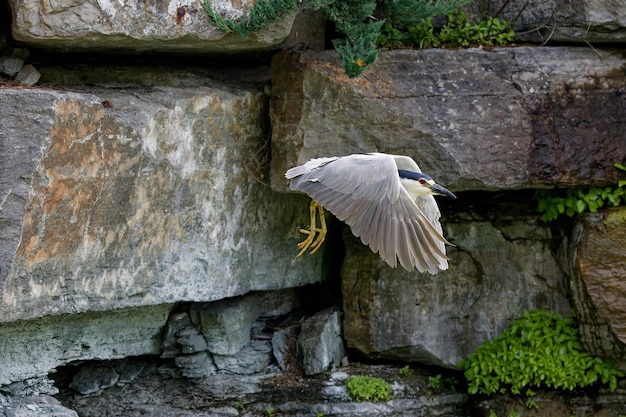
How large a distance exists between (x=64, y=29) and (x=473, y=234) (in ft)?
10.0

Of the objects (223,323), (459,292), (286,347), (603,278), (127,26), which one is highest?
(127,26)

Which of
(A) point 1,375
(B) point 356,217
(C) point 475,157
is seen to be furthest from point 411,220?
(A) point 1,375

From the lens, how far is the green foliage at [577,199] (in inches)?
218

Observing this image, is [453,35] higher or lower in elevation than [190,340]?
higher

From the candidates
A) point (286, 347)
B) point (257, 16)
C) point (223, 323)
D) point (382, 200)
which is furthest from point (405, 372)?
point (257, 16)

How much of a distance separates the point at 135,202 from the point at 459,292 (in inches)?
96.6

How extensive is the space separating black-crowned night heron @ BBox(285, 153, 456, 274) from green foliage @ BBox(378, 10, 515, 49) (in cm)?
111

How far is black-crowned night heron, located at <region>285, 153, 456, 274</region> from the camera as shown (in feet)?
14.4

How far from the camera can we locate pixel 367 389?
19.3 ft

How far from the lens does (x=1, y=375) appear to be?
15.9ft

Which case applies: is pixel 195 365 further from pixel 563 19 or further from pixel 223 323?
pixel 563 19

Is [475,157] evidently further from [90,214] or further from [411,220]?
[90,214]

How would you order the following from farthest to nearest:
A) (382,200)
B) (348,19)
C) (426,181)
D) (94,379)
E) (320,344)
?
(320,344)
(94,379)
(348,19)
(426,181)
(382,200)

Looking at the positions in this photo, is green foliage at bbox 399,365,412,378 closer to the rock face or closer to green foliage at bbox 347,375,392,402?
the rock face
